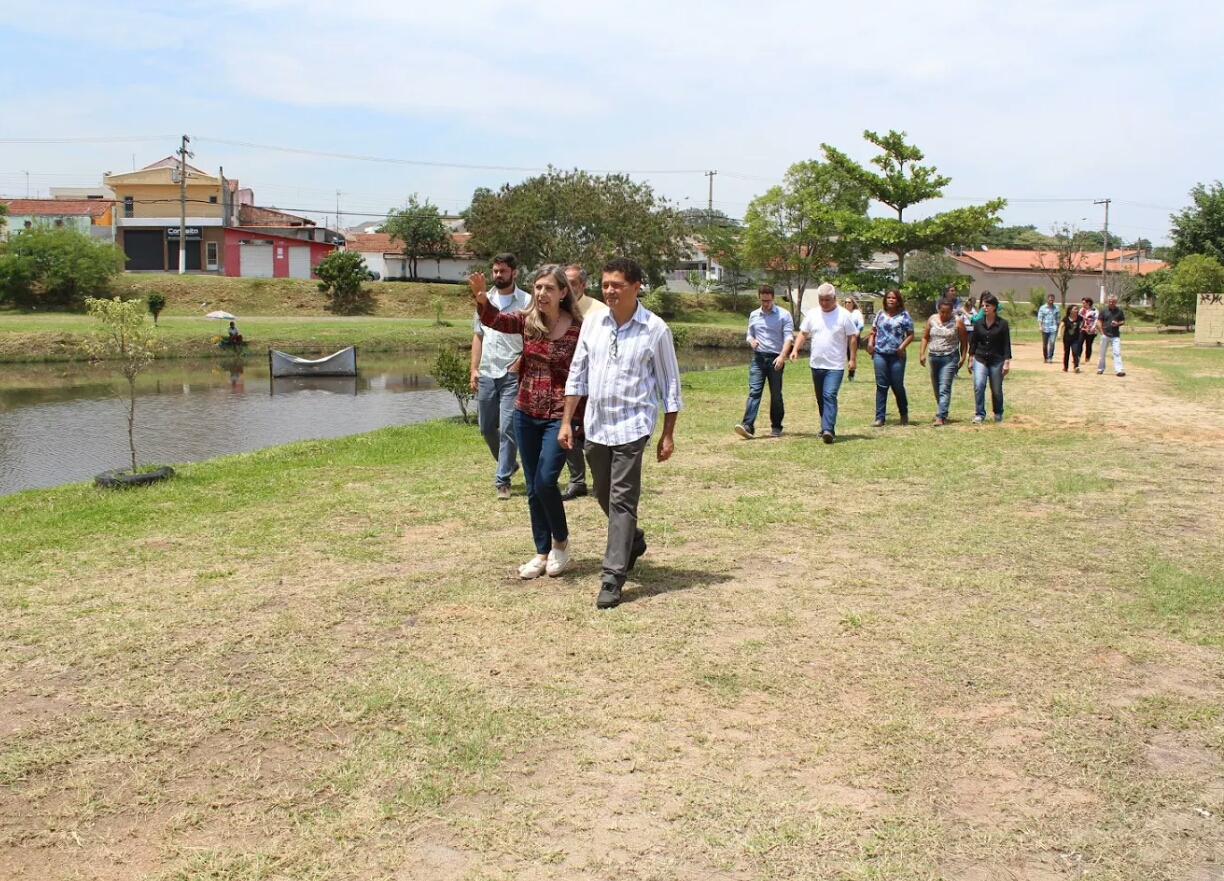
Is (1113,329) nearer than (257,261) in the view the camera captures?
Yes

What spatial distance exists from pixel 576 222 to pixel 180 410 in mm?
37242

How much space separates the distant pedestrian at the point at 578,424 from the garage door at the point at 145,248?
64576 mm

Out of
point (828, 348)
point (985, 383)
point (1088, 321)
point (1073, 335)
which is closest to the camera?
point (828, 348)

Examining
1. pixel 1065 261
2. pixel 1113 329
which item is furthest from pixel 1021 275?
pixel 1113 329

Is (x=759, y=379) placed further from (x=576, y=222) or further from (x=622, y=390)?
(x=576, y=222)

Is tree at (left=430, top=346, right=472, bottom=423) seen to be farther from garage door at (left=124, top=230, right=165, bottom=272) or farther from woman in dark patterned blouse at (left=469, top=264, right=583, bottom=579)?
garage door at (left=124, top=230, right=165, bottom=272)

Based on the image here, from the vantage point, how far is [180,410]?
21719 mm

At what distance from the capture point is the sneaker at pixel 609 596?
5.59m

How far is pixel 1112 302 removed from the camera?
22.6 meters

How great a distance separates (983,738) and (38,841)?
10.5 ft

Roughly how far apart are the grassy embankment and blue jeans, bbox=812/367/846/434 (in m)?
3.61

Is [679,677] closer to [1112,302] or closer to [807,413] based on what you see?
[807,413]

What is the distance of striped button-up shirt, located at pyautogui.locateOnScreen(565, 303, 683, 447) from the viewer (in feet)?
19.0

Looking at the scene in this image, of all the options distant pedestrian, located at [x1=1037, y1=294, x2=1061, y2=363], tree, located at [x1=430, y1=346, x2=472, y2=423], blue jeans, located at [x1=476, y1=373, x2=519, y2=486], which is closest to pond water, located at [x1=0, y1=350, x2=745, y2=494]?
tree, located at [x1=430, y1=346, x2=472, y2=423]
